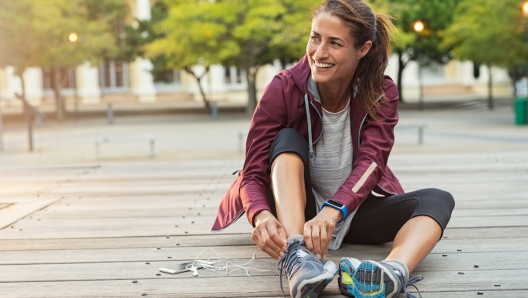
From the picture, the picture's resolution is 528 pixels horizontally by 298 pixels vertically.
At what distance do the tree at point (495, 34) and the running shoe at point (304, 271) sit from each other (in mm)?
21461

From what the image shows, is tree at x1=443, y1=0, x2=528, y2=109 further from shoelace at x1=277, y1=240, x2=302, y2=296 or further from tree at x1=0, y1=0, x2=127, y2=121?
shoelace at x1=277, y1=240, x2=302, y2=296

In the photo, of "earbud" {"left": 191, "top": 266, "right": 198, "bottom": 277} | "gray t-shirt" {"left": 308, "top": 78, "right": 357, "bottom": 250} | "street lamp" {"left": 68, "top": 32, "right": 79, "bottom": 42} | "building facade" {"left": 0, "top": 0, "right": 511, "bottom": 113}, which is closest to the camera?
"earbud" {"left": 191, "top": 266, "right": 198, "bottom": 277}

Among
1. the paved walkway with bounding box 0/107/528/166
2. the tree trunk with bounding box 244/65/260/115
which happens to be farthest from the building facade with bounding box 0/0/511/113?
the paved walkway with bounding box 0/107/528/166

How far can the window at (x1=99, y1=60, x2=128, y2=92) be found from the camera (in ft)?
164

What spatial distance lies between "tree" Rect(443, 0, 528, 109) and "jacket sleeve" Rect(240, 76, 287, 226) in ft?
68.4

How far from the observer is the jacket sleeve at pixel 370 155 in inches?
127

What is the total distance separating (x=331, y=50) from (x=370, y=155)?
1.65 ft

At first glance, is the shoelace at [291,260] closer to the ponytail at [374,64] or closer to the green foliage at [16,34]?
the ponytail at [374,64]

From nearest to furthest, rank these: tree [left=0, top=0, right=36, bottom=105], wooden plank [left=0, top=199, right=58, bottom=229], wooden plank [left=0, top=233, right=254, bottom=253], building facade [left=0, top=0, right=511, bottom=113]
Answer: wooden plank [left=0, top=233, right=254, bottom=253]
wooden plank [left=0, top=199, right=58, bottom=229]
tree [left=0, top=0, right=36, bottom=105]
building facade [left=0, top=0, right=511, bottom=113]

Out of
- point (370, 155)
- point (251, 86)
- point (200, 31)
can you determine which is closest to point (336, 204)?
point (370, 155)

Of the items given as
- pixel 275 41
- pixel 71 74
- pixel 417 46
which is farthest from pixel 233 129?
pixel 71 74

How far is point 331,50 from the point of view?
332 centimetres

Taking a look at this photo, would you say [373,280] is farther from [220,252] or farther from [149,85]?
[149,85]

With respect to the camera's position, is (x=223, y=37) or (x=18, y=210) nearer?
(x=18, y=210)
